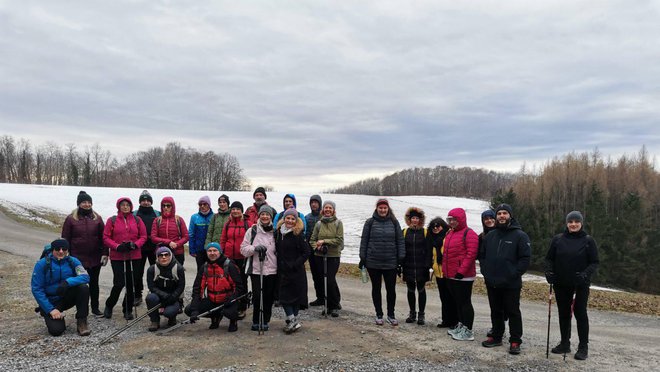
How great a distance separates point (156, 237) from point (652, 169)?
72735mm

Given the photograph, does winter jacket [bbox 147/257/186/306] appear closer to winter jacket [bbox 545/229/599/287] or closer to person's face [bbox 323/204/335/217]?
person's face [bbox 323/204/335/217]

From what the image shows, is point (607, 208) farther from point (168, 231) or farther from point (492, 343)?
point (168, 231)

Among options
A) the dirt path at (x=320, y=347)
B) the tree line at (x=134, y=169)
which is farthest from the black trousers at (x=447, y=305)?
the tree line at (x=134, y=169)

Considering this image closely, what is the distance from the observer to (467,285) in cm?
693

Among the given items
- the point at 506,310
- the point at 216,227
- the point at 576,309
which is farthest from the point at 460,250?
the point at 216,227

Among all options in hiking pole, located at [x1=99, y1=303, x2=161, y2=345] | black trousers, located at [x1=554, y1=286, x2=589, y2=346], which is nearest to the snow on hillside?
hiking pole, located at [x1=99, y1=303, x2=161, y2=345]

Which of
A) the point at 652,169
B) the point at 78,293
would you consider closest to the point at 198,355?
the point at 78,293

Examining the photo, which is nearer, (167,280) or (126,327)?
(126,327)

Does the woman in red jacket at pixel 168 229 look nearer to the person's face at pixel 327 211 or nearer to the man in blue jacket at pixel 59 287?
the man in blue jacket at pixel 59 287

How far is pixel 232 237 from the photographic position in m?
7.88

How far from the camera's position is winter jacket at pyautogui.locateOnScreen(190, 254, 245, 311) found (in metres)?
7.12

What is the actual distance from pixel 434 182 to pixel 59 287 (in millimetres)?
146766

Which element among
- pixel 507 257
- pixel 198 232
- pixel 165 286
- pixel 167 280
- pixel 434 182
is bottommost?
pixel 165 286

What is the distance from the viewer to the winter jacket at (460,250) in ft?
22.4
